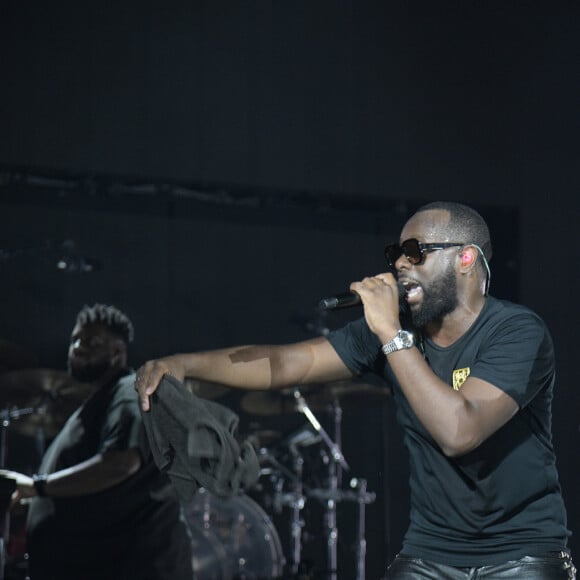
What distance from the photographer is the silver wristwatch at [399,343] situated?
2.74m

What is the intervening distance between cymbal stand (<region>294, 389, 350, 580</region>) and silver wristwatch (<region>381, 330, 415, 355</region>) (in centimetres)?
477

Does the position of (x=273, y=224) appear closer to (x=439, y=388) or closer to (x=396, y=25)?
(x=396, y=25)

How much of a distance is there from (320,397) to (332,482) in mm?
1029

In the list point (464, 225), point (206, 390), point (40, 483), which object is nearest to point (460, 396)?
point (464, 225)

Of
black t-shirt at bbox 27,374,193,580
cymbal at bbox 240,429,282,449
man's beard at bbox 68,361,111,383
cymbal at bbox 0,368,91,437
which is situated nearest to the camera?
black t-shirt at bbox 27,374,193,580

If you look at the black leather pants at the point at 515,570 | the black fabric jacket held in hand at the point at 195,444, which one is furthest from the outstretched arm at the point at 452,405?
the black fabric jacket held in hand at the point at 195,444

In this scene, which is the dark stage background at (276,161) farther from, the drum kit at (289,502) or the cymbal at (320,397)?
the cymbal at (320,397)

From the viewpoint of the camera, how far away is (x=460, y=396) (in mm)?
2607

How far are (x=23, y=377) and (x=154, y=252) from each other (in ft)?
6.59

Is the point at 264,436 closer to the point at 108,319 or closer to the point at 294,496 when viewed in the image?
the point at 294,496

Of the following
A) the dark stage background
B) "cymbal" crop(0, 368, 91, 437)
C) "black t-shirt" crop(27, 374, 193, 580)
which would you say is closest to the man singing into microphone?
"black t-shirt" crop(27, 374, 193, 580)

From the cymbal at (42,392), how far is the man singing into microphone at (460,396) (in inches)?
132

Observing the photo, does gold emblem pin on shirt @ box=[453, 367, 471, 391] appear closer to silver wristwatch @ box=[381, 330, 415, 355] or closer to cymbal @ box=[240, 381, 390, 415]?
silver wristwatch @ box=[381, 330, 415, 355]

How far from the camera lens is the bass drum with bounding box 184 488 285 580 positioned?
765 centimetres
